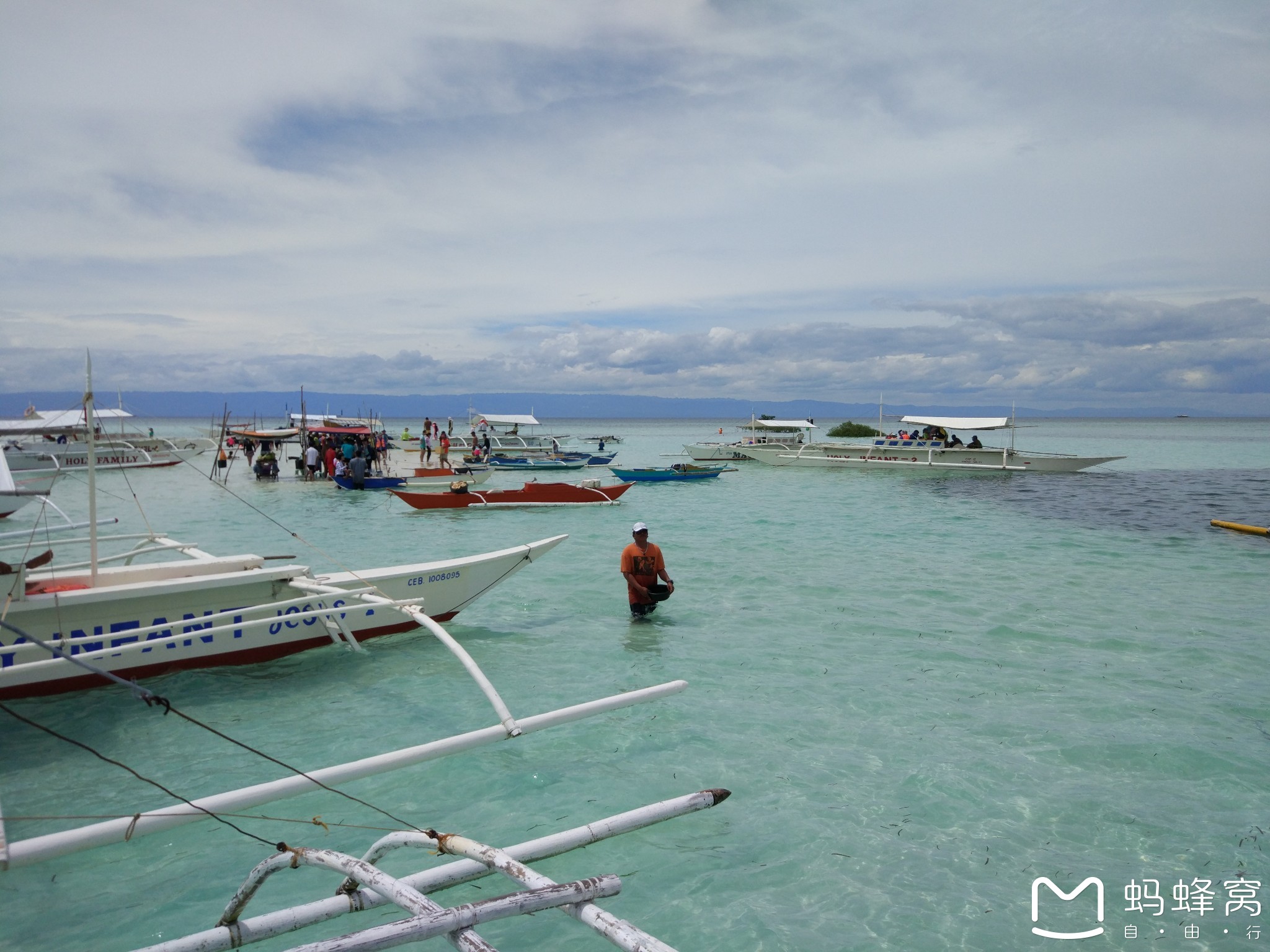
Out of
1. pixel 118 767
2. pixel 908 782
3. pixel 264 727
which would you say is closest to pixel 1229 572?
pixel 908 782

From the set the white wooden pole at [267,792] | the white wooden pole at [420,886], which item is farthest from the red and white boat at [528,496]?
the white wooden pole at [420,886]

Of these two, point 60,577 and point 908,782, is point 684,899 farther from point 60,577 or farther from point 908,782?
point 60,577

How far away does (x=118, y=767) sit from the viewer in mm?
7094

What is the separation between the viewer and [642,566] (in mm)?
11523

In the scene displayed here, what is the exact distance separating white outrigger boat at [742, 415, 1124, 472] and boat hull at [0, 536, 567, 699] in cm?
3442

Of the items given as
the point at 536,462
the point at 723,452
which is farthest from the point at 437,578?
the point at 723,452

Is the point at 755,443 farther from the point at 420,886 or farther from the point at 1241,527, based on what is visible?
the point at 420,886

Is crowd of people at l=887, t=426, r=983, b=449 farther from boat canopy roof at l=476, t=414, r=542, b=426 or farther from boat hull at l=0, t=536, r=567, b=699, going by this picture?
boat hull at l=0, t=536, r=567, b=699

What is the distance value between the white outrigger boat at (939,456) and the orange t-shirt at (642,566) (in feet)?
107

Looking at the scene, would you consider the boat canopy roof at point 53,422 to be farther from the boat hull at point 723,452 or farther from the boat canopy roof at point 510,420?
the boat hull at point 723,452

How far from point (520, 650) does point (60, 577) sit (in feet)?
17.6

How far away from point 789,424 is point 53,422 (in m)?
47.2

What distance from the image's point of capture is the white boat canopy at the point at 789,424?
5203cm

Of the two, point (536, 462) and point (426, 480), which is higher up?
point (536, 462)
